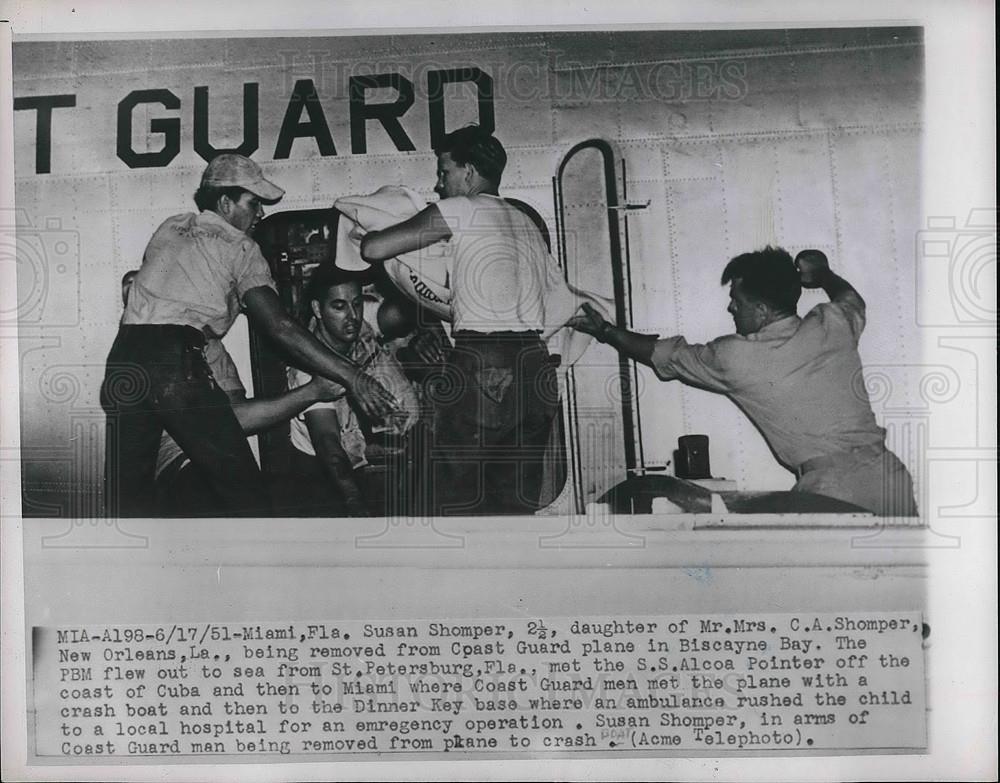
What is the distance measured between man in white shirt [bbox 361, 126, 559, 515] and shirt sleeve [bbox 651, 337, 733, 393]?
416 millimetres

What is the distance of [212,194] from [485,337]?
117 centimetres

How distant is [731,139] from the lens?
3305mm

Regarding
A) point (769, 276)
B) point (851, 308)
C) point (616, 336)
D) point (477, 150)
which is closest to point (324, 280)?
point (477, 150)

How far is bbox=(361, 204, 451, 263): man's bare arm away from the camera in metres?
3.29

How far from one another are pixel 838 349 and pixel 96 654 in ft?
9.67

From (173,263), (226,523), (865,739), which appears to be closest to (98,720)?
(226,523)

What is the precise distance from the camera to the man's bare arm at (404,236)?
329cm

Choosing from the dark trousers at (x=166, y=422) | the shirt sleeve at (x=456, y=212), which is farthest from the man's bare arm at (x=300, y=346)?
the shirt sleeve at (x=456, y=212)

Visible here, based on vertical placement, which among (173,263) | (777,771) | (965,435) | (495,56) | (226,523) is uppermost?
(495,56)

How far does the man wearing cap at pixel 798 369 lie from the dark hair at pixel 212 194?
4.51 feet

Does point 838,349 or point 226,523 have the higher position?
point 838,349

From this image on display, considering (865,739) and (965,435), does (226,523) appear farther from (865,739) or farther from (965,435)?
(965,435)

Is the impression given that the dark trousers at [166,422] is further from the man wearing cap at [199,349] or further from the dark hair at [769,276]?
the dark hair at [769,276]

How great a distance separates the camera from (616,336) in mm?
3281
